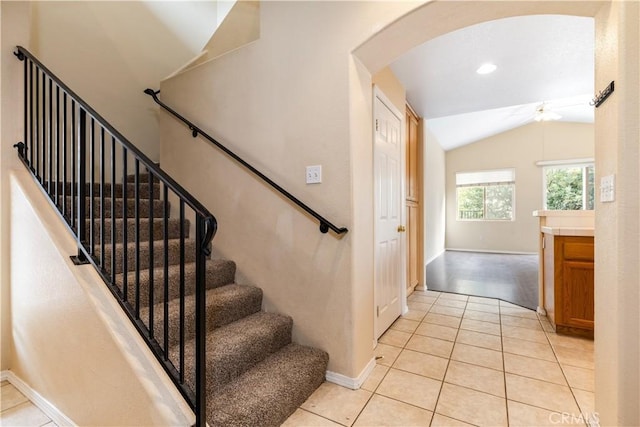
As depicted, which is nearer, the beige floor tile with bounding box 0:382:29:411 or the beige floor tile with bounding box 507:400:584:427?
the beige floor tile with bounding box 507:400:584:427

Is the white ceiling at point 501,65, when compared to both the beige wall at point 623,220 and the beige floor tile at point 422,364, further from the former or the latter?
the beige floor tile at point 422,364

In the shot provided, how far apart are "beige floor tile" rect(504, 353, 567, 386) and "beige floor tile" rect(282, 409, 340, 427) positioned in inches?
53.0

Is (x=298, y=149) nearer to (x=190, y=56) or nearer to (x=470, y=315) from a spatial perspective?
(x=470, y=315)

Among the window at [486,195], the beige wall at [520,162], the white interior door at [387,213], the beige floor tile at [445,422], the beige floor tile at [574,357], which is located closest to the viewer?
the beige floor tile at [445,422]

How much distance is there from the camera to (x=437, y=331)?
272 centimetres

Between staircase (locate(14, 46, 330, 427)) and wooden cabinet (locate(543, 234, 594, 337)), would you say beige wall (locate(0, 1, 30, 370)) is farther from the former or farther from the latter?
wooden cabinet (locate(543, 234, 594, 337))

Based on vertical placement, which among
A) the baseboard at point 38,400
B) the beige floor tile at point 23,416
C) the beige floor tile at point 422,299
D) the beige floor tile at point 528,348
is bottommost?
the beige floor tile at point 23,416

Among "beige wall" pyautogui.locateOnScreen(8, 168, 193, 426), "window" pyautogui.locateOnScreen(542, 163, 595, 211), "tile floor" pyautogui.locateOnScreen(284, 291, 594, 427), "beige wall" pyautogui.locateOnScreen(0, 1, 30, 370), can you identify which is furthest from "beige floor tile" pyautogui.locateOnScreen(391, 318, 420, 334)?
"window" pyautogui.locateOnScreen(542, 163, 595, 211)

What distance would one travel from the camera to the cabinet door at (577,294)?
244cm

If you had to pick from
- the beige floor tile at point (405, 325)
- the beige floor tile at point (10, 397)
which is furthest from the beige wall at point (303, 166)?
the beige floor tile at point (10, 397)

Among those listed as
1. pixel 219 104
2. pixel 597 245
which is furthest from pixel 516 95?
pixel 219 104

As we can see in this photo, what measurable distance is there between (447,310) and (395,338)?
1030 mm

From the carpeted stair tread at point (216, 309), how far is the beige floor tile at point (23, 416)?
2.80 feet

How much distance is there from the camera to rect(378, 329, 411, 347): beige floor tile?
8.15 feet
